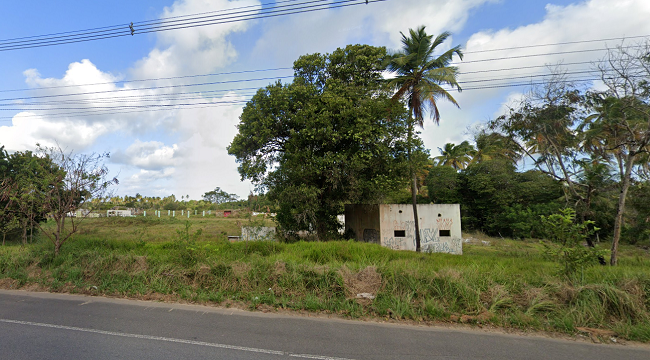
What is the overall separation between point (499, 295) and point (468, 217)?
2844cm

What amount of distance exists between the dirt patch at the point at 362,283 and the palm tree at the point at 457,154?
3996 cm

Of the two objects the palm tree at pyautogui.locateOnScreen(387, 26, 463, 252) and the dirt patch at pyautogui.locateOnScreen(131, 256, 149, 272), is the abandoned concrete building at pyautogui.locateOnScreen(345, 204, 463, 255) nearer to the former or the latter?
the palm tree at pyautogui.locateOnScreen(387, 26, 463, 252)

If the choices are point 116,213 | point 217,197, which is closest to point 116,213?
point 116,213

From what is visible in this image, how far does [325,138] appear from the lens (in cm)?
1569

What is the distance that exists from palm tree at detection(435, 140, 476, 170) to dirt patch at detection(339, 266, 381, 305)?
40.0 m

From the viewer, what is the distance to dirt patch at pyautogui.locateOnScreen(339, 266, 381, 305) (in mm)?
6691

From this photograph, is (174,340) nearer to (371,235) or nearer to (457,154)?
(371,235)

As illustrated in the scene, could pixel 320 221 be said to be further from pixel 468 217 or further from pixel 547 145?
pixel 468 217

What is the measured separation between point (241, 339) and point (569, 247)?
7043 mm

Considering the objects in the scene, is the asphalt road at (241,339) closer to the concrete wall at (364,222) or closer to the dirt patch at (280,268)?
the dirt patch at (280,268)

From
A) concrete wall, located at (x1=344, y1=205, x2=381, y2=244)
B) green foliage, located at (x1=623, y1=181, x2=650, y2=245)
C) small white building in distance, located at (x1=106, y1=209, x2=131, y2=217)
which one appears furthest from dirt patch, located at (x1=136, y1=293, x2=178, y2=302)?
small white building in distance, located at (x1=106, y1=209, x2=131, y2=217)

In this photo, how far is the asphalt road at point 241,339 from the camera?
4418mm

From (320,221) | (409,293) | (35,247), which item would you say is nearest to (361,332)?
(409,293)

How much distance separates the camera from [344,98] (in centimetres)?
1563
